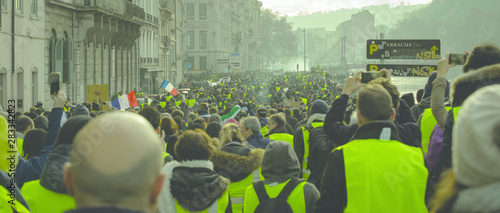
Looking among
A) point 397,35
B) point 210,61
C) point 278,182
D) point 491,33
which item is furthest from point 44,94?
point 397,35

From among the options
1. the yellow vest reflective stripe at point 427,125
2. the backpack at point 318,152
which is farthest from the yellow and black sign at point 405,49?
the yellow vest reflective stripe at point 427,125

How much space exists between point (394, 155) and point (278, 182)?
1.23 meters

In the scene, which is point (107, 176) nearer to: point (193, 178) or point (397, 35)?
point (193, 178)

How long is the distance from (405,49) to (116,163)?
317 inches

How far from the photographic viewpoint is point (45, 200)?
4.16 metres

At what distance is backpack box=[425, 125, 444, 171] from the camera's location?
5.29 m

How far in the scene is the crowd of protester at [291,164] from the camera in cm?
207

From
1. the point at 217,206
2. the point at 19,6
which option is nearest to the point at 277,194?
the point at 217,206

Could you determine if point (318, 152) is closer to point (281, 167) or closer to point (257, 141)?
point (257, 141)

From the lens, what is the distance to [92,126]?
2.16m

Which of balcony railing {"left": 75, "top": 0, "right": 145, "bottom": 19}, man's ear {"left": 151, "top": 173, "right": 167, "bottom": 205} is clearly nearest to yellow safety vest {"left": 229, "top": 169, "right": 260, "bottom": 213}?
man's ear {"left": 151, "top": 173, "right": 167, "bottom": 205}

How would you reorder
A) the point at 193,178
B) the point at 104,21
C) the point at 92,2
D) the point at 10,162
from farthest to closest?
1. the point at 104,21
2. the point at 92,2
3. the point at 193,178
4. the point at 10,162

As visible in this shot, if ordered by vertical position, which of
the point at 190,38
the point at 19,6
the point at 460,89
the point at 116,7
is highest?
the point at 190,38

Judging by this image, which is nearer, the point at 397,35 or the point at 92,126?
the point at 92,126
